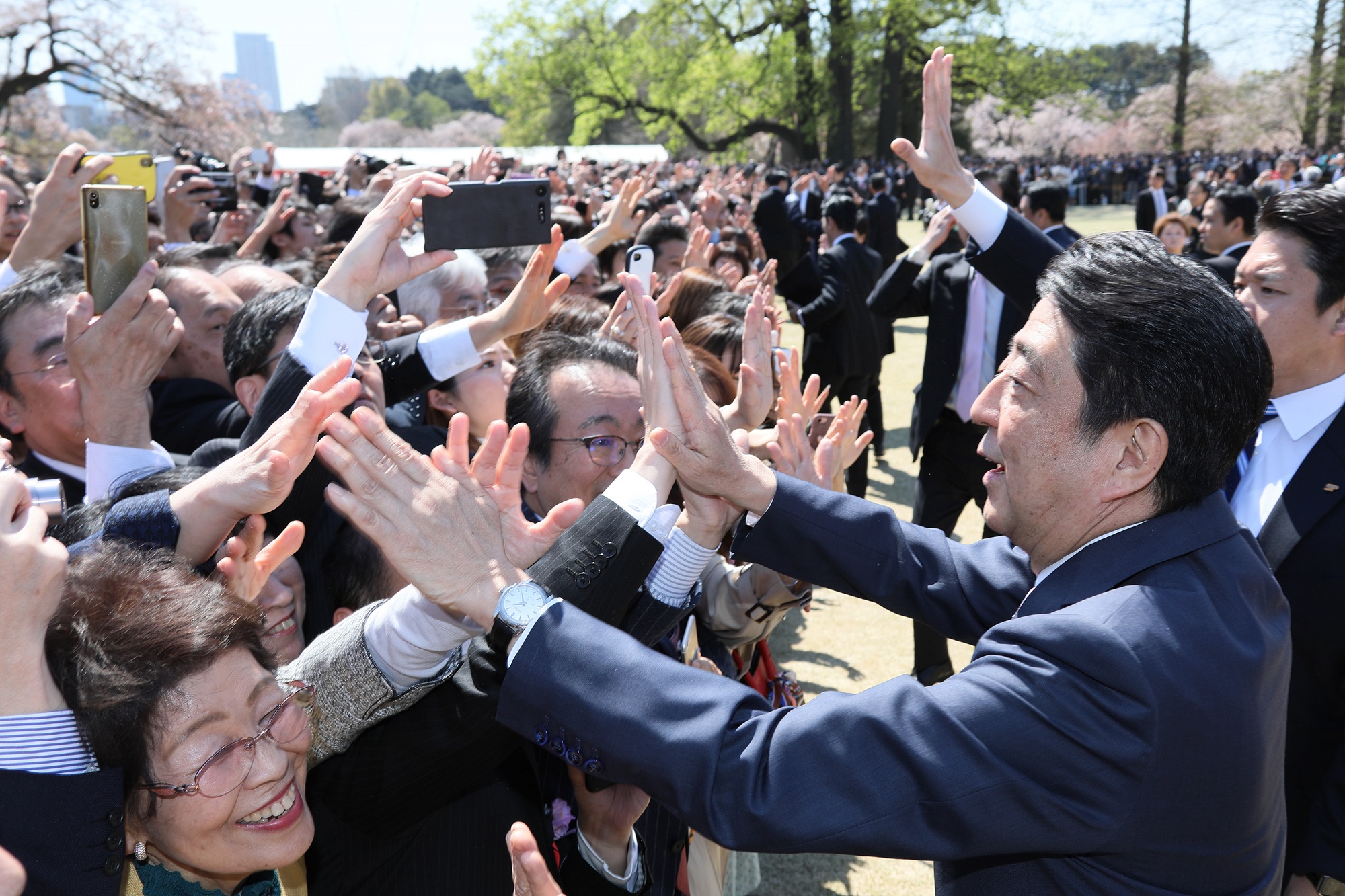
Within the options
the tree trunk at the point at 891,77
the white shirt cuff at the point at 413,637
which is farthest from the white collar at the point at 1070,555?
the tree trunk at the point at 891,77

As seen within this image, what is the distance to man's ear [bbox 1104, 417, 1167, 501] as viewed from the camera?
1.46 m

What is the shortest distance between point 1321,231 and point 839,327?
4424 mm

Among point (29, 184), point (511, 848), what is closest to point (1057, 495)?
point (511, 848)

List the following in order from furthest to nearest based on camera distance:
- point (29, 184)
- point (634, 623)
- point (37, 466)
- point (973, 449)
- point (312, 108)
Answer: point (312, 108) → point (29, 184) → point (973, 449) → point (37, 466) → point (634, 623)

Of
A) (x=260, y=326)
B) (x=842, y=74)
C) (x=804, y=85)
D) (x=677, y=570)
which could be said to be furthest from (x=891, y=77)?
(x=677, y=570)

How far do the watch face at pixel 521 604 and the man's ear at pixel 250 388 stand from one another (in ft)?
5.23

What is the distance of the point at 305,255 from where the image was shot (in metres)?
4.82

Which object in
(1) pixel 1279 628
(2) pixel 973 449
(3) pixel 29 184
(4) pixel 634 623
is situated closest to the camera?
(1) pixel 1279 628

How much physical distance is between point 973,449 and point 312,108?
384 feet

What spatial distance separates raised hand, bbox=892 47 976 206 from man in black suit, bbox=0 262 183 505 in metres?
2.06

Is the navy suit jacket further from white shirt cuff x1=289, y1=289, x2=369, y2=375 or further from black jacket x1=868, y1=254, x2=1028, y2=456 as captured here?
black jacket x1=868, y1=254, x2=1028, y2=456

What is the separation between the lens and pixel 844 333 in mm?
6941

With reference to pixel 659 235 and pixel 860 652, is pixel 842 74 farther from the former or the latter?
pixel 860 652

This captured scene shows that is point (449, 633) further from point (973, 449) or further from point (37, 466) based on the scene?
point (973, 449)
